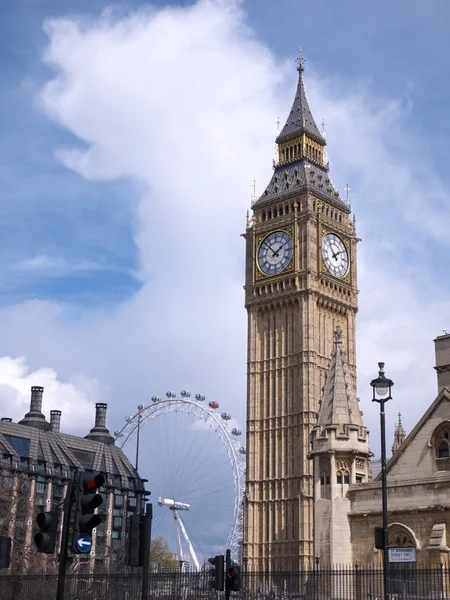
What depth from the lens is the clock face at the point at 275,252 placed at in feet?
333

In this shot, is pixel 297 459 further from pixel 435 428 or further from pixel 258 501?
pixel 435 428

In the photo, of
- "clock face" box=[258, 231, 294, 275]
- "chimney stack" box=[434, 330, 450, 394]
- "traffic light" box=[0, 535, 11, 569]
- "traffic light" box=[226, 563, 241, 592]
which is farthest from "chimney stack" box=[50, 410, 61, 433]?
"traffic light" box=[0, 535, 11, 569]

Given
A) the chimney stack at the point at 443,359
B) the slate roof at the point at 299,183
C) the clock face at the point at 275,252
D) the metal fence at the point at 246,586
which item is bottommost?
the metal fence at the point at 246,586

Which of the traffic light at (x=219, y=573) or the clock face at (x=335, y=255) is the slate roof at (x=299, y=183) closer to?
the clock face at (x=335, y=255)

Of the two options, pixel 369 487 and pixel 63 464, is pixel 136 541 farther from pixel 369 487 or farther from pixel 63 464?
pixel 63 464

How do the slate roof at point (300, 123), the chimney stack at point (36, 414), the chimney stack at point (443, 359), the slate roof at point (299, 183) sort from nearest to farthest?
the chimney stack at point (443, 359), the slate roof at point (299, 183), the slate roof at point (300, 123), the chimney stack at point (36, 414)

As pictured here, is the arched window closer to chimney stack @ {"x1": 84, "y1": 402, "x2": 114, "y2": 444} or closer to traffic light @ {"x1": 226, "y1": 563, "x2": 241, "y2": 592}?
traffic light @ {"x1": 226, "y1": 563, "x2": 241, "y2": 592}

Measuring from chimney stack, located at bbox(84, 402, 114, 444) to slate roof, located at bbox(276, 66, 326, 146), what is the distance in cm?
5570

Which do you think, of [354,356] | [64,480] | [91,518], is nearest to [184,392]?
[64,480]

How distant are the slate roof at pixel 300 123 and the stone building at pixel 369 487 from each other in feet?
254

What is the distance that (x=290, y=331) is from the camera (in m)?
100

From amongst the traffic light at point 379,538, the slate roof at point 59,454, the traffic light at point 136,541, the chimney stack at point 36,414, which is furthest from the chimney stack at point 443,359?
the chimney stack at point 36,414

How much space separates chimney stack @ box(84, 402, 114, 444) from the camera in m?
138

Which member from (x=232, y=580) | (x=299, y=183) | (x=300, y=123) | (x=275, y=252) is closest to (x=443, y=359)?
(x=232, y=580)
